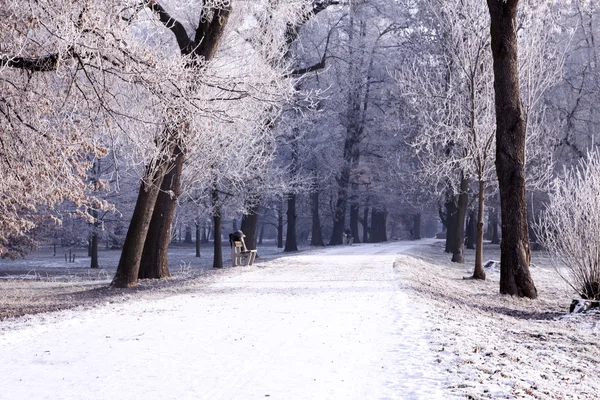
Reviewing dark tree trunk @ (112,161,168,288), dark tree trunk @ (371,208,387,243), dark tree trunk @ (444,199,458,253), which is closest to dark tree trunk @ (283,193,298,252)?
dark tree trunk @ (444,199,458,253)

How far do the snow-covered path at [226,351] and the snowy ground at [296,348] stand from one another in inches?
0.6

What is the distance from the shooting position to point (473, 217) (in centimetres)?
4222

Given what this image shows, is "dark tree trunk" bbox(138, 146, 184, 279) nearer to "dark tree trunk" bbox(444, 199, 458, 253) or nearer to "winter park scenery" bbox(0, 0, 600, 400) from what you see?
"winter park scenery" bbox(0, 0, 600, 400)

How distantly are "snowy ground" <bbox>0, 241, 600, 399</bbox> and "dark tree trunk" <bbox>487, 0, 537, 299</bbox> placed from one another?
1.55 metres

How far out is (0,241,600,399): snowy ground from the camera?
201 inches

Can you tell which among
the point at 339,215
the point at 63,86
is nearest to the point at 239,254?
the point at 63,86

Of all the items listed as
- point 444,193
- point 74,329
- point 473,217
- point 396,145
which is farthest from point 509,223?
point 473,217

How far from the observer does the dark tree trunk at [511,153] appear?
531 inches

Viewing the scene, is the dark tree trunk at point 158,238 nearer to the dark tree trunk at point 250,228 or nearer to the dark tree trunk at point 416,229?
the dark tree trunk at point 250,228

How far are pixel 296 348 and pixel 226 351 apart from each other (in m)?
0.71

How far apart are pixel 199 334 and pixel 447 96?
1345cm

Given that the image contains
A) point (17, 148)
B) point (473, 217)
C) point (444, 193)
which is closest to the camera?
point (17, 148)

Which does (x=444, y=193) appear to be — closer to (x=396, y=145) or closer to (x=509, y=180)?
(x=396, y=145)

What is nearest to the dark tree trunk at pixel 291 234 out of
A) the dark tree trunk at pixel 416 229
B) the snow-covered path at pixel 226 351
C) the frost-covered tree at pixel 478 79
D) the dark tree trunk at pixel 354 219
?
the dark tree trunk at pixel 354 219
